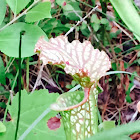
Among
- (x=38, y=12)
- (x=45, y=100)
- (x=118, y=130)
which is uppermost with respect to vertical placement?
(x=38, y=12)

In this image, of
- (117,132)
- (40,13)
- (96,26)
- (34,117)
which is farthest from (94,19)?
(117,132)

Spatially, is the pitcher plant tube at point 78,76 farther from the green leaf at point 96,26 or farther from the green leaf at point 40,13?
the green leaf at point 96,26

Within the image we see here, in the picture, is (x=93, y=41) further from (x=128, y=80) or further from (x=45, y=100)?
(x=45, y=100)

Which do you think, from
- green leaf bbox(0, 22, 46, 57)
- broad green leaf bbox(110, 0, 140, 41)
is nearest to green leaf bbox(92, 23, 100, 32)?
green leaf bbox(0, 22, 46, 57)

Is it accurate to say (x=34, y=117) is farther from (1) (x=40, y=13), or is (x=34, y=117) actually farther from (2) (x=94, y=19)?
(2) (x=94, y=19)

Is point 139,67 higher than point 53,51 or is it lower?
lower

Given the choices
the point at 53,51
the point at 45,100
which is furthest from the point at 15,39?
the point at 53,51

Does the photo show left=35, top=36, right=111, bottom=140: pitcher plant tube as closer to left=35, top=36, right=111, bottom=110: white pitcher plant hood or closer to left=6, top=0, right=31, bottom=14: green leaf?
left=35, top=36, right=111, bottom=110: white pitcher plant hood
